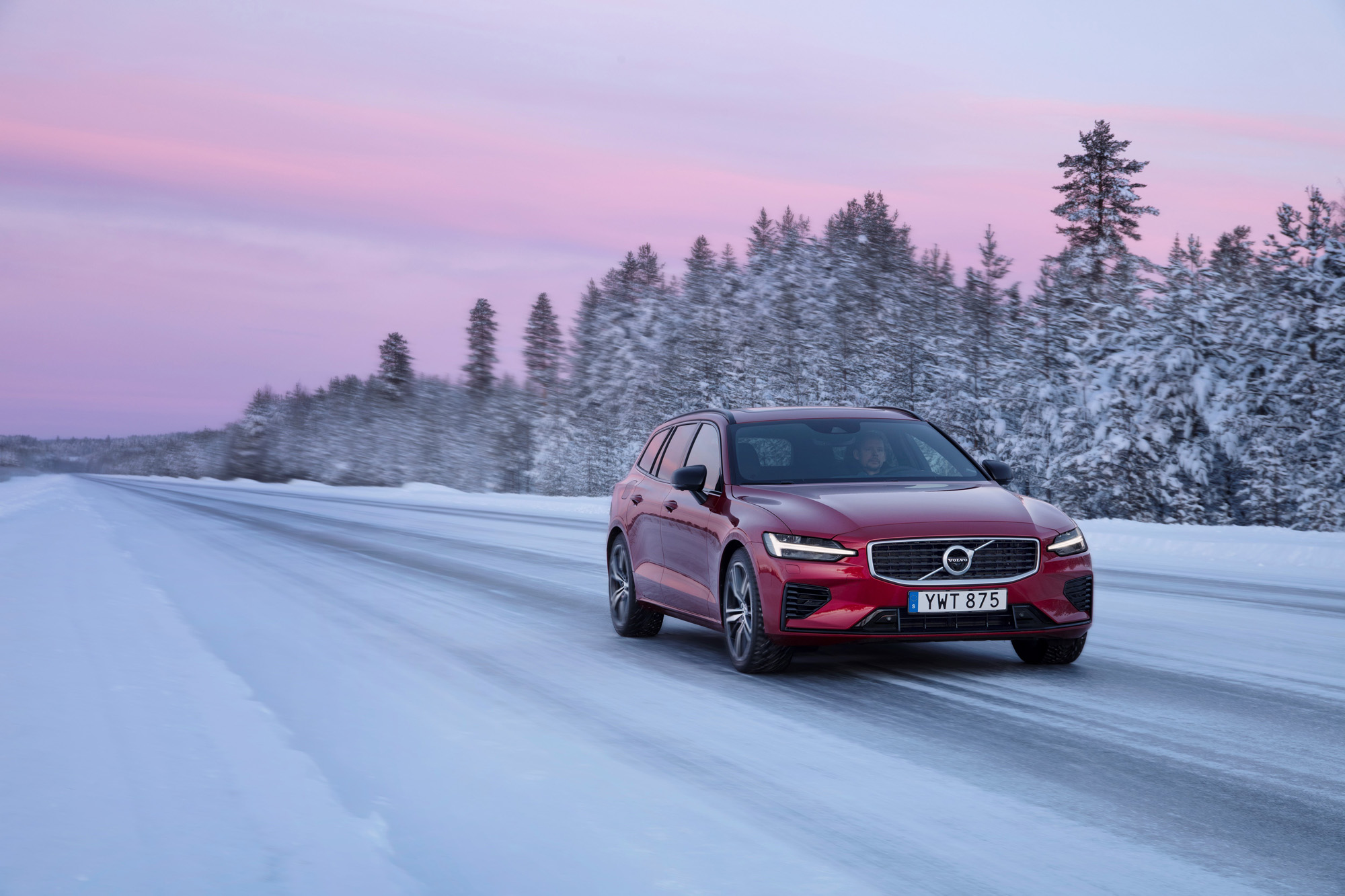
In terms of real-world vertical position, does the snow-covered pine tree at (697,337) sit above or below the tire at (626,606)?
above

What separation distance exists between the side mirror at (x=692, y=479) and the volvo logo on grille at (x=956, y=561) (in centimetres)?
191

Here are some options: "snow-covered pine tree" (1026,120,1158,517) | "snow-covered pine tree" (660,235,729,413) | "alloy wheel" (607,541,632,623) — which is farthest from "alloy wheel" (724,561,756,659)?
"snow-covered pine tree" (660,235,729,413)

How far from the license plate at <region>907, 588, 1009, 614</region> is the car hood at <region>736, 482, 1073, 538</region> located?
0.35m

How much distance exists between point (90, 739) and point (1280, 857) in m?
4.92

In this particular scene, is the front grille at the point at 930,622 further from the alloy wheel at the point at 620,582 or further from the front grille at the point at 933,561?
the alloy wheel at the point at 620,582

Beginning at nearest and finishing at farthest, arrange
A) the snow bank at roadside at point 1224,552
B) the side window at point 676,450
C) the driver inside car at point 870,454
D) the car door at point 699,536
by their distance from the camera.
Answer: the car door at point 699,536 → the driver inside car at point 870,454 → the side window at point 676,450 → the snow bank at roadside at point 1224,552

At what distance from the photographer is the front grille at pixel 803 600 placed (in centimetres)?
773

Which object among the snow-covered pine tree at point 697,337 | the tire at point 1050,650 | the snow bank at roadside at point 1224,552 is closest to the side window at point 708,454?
the tire at point 1050,650

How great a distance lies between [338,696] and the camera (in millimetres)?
7402

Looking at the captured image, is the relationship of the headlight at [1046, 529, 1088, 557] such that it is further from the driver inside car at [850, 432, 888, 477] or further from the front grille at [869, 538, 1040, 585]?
the driver inside car at [850, 432, 888, 477]

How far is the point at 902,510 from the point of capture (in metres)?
8.00

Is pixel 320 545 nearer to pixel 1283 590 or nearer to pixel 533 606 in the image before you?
pixel 533 606

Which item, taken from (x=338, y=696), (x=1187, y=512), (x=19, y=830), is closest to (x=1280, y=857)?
(x=19, y=830)

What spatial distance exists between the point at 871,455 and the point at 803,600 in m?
1.91
